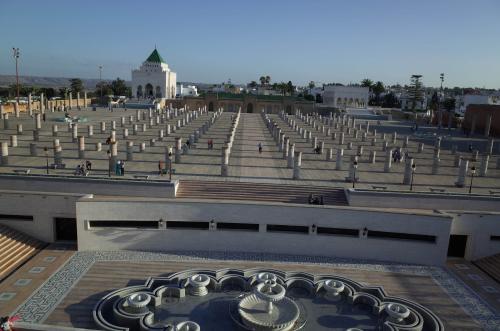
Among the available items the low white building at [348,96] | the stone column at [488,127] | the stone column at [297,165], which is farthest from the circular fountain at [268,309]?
the low white building at [348,96]

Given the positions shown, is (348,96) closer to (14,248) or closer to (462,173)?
(462,173)

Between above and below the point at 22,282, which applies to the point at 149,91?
above

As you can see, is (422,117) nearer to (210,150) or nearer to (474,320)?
(210,150)

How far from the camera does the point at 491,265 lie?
19156 millimetres

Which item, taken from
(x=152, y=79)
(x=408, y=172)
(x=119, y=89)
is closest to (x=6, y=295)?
(x=408, y=172)

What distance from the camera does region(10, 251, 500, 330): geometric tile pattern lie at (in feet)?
47.9

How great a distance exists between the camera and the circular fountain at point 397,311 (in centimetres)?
1399

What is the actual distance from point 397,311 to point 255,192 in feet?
32.5

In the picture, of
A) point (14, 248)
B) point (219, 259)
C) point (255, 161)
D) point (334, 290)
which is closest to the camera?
point (334, 290)

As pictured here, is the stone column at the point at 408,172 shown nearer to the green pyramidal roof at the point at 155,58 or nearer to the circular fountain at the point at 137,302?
the circular fountain at the point at 137,302

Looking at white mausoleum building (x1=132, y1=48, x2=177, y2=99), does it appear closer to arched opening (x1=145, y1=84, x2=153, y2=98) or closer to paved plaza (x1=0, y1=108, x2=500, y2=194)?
arched opening (x1=145, y1=84, x2=153, y2=98)

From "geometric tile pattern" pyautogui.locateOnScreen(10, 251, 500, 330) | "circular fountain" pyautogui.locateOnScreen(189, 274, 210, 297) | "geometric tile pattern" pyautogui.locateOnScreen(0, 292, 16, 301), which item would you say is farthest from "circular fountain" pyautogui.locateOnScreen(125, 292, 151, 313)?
"geometric tile pattern" pyautogui.locateOnScreen(0, 292, 16, 301)

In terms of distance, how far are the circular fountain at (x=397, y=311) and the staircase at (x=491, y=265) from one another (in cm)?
641

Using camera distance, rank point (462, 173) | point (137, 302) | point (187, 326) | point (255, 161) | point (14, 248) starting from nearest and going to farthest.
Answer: point (187, 326)
point (137, 302)
point (14, 248)
point (462, 173)
point (255, 161)
